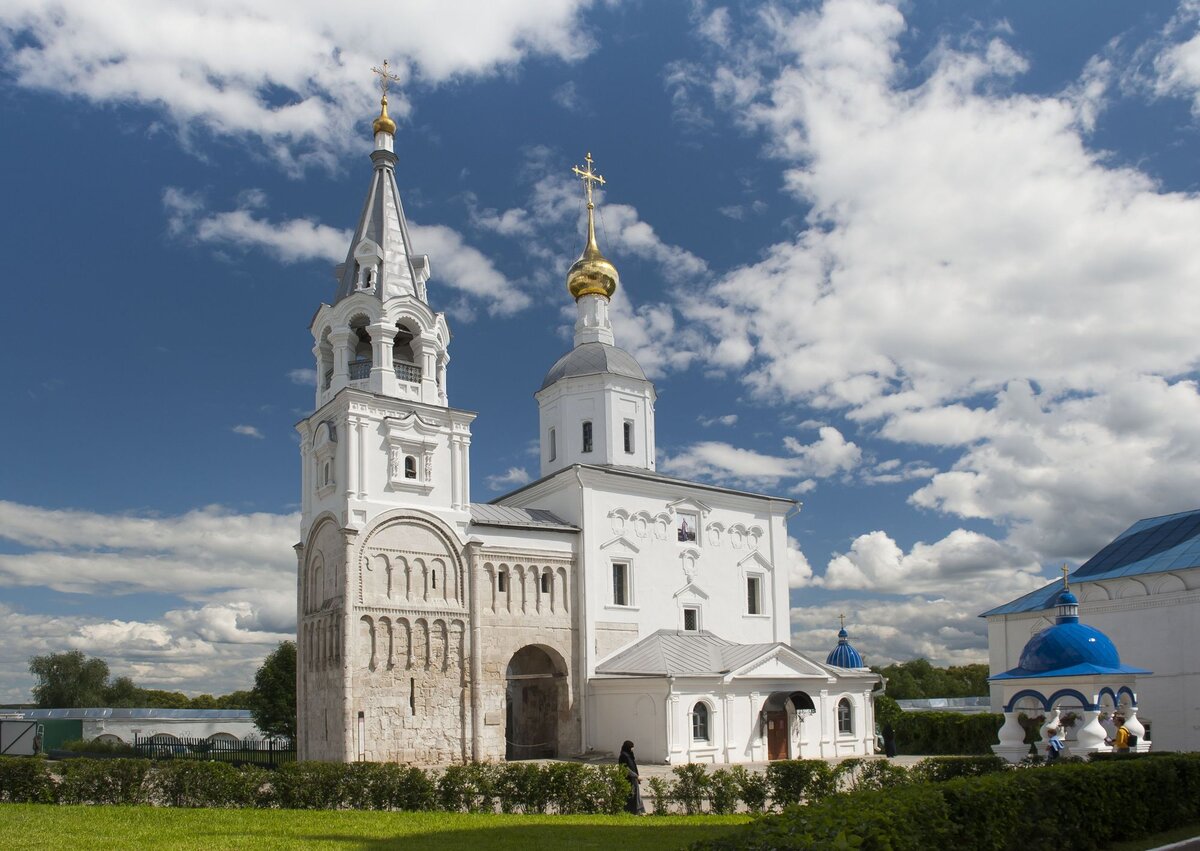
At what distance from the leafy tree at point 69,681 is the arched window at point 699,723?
53255 millimetres

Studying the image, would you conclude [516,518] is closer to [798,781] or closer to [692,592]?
[692,592]

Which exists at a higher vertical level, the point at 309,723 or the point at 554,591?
the point at 554,591

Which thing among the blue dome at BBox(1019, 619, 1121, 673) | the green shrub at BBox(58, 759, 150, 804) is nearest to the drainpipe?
the green shrub at BBox(58, 759, 150, 804)

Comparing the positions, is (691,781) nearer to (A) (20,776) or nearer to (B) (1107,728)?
(B) (1107,728)

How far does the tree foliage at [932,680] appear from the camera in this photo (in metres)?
73.5

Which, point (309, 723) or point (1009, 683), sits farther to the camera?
point (309, 723)

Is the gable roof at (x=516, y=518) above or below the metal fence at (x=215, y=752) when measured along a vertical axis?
above

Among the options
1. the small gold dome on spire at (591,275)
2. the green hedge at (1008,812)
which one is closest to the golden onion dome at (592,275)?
the small gold dome on spire at (591,275)

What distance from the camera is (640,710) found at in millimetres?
25594

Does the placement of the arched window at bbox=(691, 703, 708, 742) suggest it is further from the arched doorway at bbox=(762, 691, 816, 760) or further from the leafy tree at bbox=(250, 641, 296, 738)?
the leafy tree at bbox=(250, 641, 296, 738)

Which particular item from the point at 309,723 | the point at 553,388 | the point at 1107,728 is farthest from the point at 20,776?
the point at 553,388

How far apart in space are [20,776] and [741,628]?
20153 mm

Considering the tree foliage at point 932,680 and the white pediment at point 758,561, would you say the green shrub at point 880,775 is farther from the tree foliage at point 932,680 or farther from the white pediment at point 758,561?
the tree foliage at point 932,680

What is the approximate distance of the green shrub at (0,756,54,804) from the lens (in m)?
15.4
